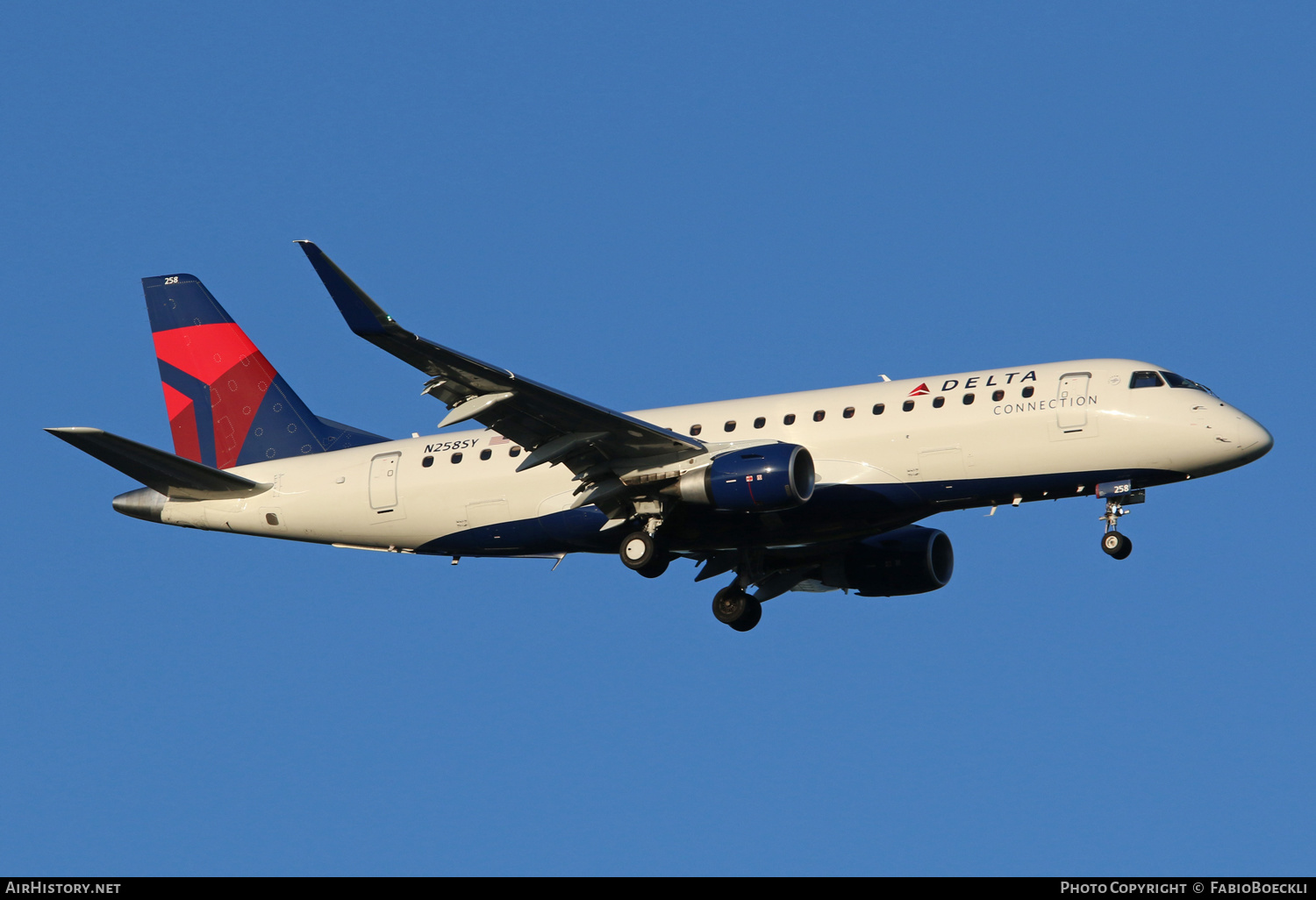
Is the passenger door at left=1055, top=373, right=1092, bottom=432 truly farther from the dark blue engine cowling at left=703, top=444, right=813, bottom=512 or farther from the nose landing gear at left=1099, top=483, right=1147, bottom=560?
the dark blue engine cowling at left=703, top=444, right=813, bottom=512

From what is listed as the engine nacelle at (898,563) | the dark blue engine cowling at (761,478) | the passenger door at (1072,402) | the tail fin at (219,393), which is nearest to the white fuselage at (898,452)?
the passenger door at (1072,402)

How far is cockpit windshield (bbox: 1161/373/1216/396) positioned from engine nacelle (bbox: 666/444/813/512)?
26.8ft

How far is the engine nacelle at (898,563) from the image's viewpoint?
4222 cm

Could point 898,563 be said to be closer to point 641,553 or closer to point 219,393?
point 641,553

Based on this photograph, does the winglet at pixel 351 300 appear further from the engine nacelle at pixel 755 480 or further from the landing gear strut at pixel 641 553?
the landing gear strut at pixel 641 553

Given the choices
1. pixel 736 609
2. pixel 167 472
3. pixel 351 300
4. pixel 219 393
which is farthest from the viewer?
pixel 219 393

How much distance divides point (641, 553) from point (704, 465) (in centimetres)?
281

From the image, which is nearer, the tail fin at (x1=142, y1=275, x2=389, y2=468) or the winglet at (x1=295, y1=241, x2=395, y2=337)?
the winglet at (x1=295, y1=241, x2=395, y2=337)

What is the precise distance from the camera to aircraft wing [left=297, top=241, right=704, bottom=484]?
3081cm

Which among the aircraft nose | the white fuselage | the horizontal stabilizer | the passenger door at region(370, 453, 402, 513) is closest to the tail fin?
the horizontal stabilizer

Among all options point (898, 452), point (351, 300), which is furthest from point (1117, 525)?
point (351, 300)

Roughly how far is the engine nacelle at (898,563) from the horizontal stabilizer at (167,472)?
51.3 ft

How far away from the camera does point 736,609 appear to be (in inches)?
1642

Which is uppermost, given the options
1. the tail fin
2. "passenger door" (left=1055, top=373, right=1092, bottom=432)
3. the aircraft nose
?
the tail fin
